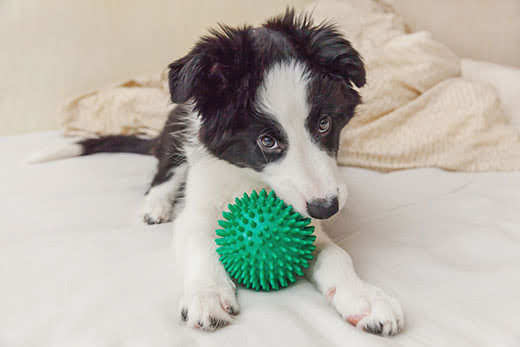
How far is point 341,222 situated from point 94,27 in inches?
109

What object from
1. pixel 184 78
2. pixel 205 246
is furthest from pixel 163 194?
pixel 184 78

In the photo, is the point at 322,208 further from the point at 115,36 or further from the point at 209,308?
the point at 115,36

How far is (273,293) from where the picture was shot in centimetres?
124

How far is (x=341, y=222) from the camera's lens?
72.1 inches

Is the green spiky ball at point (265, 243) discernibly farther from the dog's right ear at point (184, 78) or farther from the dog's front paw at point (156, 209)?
the dog's front paw at point (156, 209)

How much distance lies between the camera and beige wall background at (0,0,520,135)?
333 centimetres

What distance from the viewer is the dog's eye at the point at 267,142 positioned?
1.38 m

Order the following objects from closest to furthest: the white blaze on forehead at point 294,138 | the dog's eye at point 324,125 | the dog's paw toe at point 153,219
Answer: the white blaze on forehead at point 294,138 < the dog's eye at point 324,125 < the dog's paw toe at point 153,219

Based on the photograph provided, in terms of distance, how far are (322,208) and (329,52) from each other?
0.59 m

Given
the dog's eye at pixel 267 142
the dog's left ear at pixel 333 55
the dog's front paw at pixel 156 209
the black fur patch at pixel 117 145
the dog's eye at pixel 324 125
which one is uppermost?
the dog's left ear at pixel 333 55

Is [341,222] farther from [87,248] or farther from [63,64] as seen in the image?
[63,64]

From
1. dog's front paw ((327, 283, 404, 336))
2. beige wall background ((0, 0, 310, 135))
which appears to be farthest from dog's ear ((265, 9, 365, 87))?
beige wall background ((0, 0, 310, 135))

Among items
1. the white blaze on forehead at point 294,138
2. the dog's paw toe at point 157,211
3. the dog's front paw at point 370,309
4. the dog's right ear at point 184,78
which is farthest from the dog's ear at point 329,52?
the dog's paw toe at point 157,211

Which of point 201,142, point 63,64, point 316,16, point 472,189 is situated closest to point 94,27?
point 63,64
